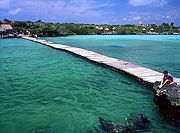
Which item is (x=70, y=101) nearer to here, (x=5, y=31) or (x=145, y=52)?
(x=145, y=52)

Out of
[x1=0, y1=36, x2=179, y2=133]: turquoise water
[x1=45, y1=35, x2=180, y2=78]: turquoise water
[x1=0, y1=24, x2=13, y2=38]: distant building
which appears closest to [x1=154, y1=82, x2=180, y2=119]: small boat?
[x1=0, y1=36, x2=179, y2=133]: turquoise water

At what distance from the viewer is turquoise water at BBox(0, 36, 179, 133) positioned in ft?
28.3

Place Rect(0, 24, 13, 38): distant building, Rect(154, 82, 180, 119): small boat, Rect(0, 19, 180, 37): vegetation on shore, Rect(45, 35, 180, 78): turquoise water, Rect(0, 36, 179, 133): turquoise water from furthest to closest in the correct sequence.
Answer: Rect(0, 19, 180, 37): vegetation on shore → Rect(0, 24, 13, 38): distant building → Rect(45, 35, 180, 78): turquoise water → Rect(154, 82, 180, 119): small boat → Rect(0, 36, 179, 133): turquoise water

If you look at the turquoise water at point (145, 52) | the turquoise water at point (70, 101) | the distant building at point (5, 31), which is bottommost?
the turquoise water at point (70, 101)

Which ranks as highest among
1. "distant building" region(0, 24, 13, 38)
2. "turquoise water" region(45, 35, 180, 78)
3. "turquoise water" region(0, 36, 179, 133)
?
"distant building" region(0, 24, 13, 38)

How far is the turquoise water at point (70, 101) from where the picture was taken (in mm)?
8625

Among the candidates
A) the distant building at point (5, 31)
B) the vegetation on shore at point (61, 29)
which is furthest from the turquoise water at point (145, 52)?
the vegetation on shore at point (61, 29)

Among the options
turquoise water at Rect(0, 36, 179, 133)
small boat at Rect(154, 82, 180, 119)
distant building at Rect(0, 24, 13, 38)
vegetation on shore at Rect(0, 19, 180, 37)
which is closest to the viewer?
turquoise water at Rect(0, 36, 179, 133)

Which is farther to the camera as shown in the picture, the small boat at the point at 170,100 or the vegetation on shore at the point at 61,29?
the vegetation on shore at the point at 61,29

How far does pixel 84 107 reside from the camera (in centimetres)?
1038

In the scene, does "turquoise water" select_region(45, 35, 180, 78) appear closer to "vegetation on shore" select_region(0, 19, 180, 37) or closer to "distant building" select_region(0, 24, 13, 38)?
"distant building" select_region(0, 24, 13, 38)

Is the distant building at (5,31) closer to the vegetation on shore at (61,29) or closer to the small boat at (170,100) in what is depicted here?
the vegetation on shore at (61,29)

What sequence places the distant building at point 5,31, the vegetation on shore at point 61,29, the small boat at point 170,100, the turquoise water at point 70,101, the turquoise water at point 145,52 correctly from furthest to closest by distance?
1. the vegetation on shore at point 61,29
2. the distant building at point 5,31
3. the turquoise water at point 145,52
4. the small boat at point 170,100
5. the turquoise water at point 70,101

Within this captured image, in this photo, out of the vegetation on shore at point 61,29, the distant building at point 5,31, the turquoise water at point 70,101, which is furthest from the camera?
the vegetation on shore at point 61,29
